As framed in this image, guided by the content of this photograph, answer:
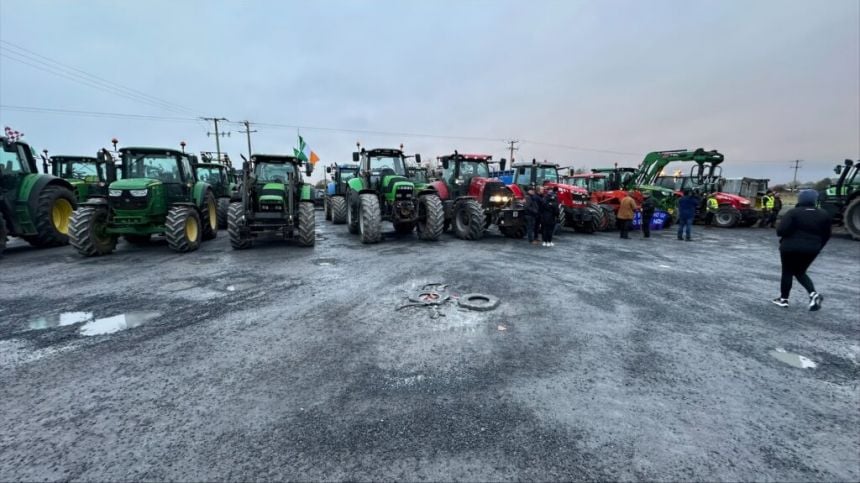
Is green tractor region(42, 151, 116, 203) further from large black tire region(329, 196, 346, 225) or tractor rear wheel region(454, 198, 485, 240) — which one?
tractor rear wheel region(454, 198, 485, 240)

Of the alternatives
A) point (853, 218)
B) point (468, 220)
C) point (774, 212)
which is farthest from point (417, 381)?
point (774, 212)

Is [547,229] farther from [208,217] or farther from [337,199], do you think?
[208,217]

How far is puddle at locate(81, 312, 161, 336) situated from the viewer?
13.2 ft

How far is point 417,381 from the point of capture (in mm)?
3049

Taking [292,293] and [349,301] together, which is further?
[292,293]

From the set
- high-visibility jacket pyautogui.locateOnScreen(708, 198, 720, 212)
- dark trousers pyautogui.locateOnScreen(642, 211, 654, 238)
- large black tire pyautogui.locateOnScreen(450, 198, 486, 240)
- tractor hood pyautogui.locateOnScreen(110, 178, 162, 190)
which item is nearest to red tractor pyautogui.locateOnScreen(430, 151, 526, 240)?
large black tire pyautogui.locateOnScreen(450, 198, 486, 240)

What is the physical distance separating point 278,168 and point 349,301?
20.2 feet

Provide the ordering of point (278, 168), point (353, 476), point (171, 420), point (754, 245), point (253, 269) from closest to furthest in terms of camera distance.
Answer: point (353, 476) < point (171, 420) < point (253, 269) < point (278, 168) < point (754, 245)

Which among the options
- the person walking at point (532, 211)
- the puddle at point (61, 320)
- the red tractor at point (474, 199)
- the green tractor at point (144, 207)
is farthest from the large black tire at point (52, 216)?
the person walking at point (532, 211)

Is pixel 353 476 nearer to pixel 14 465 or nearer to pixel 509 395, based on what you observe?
pixel 509 395

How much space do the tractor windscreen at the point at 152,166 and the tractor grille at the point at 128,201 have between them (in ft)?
2.56

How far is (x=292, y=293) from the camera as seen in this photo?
538 centimetres

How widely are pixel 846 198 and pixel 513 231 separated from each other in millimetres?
10993

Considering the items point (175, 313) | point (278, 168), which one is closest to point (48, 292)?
point (175, 313)
